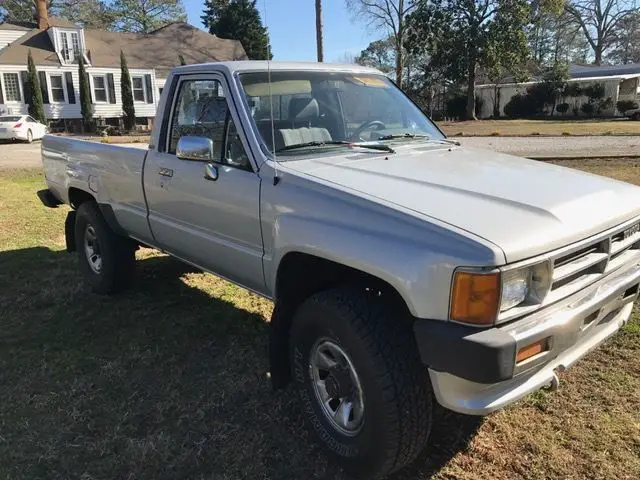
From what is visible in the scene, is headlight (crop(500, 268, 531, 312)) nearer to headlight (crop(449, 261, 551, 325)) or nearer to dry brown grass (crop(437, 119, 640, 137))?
headlight (crop(449, 261, 551, 325))

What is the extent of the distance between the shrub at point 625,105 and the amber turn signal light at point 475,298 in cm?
4288

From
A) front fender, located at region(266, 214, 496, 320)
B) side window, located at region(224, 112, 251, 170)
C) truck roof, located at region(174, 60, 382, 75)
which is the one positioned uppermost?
truck roof, located at region(174, 60, 382, 75)

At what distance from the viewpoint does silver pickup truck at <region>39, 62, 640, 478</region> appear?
229cm

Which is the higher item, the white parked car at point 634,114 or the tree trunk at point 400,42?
the tree trunk at point 400,42

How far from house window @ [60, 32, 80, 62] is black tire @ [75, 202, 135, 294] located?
33.3 meters

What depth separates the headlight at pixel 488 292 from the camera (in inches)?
86.9

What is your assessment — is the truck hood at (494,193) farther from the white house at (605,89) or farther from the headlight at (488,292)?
the white house at (605,89)

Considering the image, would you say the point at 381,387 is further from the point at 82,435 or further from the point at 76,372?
the point at 76,372

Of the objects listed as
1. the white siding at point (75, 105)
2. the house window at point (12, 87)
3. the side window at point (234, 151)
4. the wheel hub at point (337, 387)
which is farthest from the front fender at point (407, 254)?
the house window at point (12, 87)

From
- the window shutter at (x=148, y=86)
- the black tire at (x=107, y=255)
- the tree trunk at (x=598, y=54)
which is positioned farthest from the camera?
the tree trunk at (x=598, y=54)

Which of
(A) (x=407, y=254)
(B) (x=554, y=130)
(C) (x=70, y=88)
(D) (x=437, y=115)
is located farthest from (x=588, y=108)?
(A) (x=407, y=254)

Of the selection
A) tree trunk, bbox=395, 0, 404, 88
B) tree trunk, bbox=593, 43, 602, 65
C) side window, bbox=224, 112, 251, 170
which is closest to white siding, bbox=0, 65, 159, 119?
tree trunk, bbox=395, 0, 404, 88

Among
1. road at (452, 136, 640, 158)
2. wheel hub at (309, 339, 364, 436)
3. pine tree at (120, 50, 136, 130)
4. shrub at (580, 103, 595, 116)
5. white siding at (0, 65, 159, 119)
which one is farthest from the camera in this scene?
shrub at (580, 103, 595, 116)

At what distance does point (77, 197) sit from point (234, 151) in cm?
281
